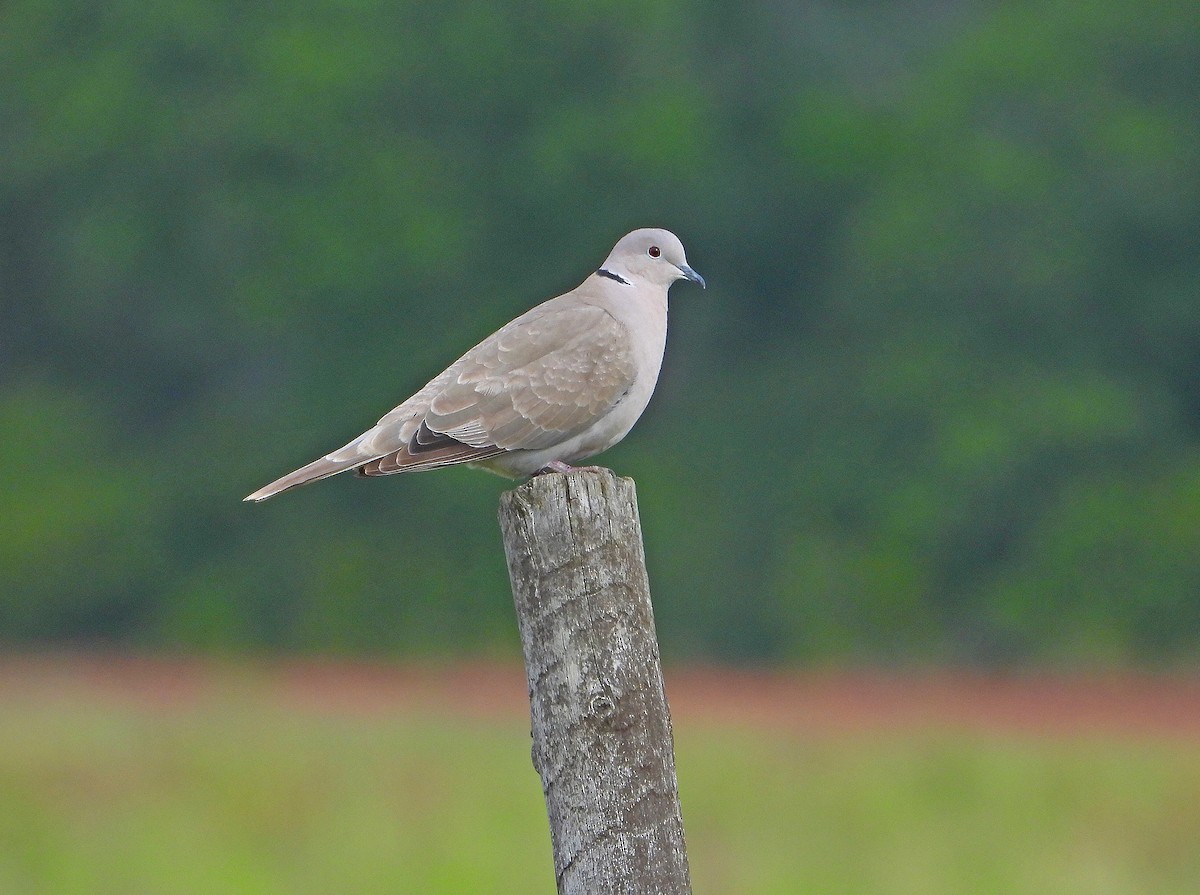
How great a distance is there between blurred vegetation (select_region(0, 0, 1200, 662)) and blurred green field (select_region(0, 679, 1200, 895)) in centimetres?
839

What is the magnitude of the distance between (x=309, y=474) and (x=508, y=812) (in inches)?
220

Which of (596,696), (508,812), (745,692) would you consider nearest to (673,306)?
(745,692)

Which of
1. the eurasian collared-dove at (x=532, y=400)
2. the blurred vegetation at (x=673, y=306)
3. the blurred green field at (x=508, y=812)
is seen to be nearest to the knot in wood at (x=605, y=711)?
the eurasian collared-dove at (x=532, y=400)

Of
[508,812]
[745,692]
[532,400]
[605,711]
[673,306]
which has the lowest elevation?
[605,711]

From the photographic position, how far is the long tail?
424cm

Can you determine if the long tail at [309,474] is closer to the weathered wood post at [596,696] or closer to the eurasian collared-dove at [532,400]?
the eurasian collared-dove at [532,400]

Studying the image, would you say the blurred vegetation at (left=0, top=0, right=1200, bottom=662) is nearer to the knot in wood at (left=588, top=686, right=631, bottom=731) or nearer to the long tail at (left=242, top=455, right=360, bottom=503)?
the long tail at (left=242, top=455, right=360, bottom=503)

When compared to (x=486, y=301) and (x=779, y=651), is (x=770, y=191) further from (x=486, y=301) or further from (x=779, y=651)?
(x=779, y=651)

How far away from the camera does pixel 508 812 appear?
380 inches

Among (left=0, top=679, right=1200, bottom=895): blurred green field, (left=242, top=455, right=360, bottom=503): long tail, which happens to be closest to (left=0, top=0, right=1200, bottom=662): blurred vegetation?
(left=0, top=679, right=1200, bottom=895): blurred green field

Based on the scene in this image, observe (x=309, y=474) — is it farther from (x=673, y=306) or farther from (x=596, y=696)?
(x=673, y=306)

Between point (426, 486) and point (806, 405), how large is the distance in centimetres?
443

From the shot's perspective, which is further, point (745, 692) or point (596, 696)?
point (745, 692)

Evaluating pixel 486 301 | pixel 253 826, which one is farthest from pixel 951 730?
pixel 486 301
